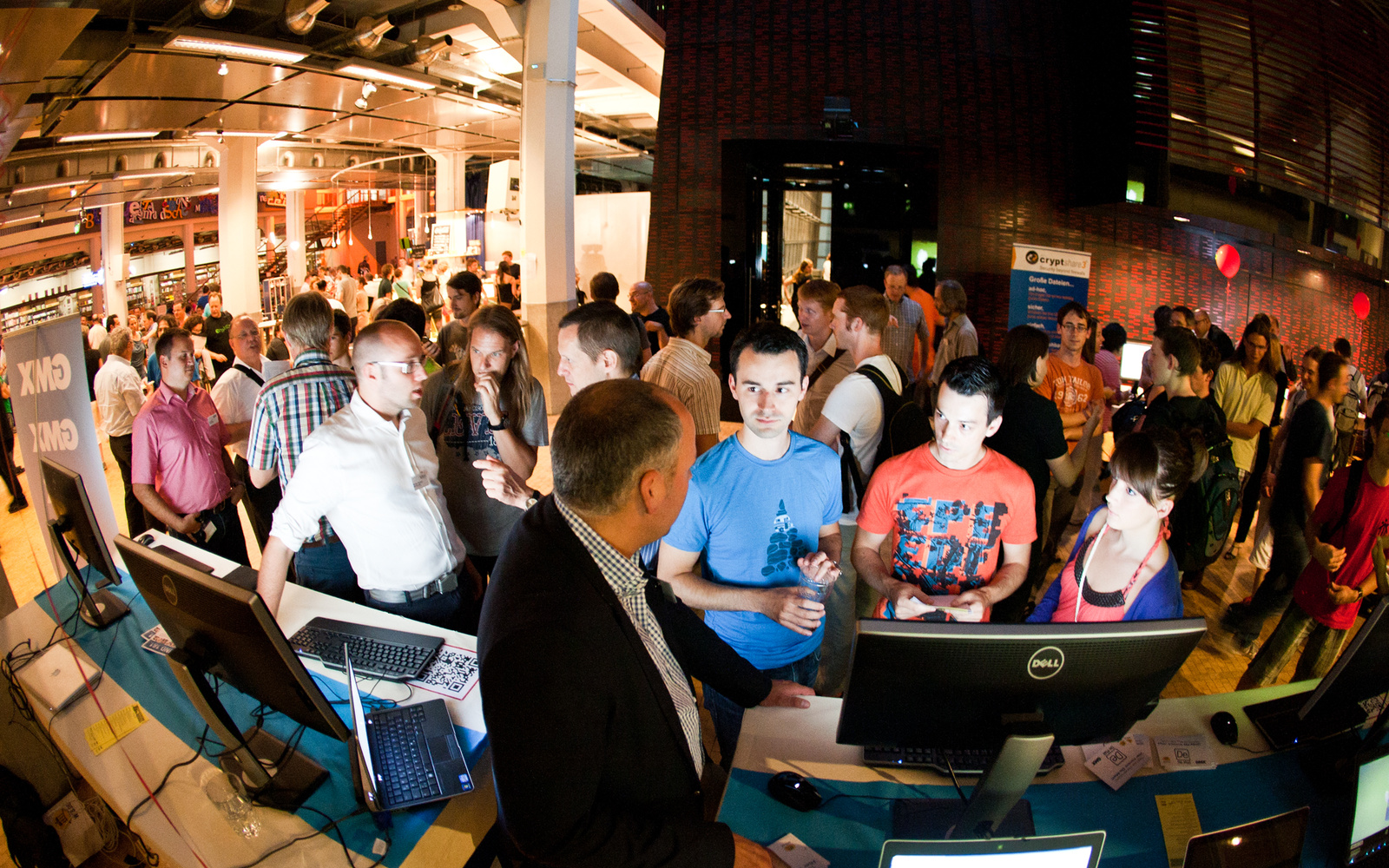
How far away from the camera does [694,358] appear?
3.12 meters

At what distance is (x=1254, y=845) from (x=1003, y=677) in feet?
2.13

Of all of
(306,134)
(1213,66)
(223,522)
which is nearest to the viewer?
(223,522)

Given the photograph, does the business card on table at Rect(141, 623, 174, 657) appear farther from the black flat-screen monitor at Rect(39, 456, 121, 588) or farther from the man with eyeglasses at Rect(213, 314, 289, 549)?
the man with eyeglasses at Rect(213, 314, 289, 549)

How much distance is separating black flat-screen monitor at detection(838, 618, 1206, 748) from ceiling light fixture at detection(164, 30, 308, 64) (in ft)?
26.1

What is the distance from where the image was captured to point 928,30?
723 cm

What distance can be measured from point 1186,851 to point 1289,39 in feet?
29.1

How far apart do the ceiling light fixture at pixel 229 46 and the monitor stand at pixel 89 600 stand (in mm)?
5832

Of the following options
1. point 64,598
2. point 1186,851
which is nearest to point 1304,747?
point 1186,851

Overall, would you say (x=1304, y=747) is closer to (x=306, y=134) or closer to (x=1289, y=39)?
(x=1289, y=39)

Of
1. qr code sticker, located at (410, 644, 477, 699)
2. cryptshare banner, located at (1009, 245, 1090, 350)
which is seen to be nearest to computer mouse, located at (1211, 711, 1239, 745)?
qr code sticker, located at (410, 644, 477, 699)

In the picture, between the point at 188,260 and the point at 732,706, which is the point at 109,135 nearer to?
the point at 732,706

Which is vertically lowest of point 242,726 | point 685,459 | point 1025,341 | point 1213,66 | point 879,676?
point 242,726

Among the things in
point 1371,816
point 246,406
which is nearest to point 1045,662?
point 1371,816

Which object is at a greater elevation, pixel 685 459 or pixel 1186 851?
pixel 685 459
